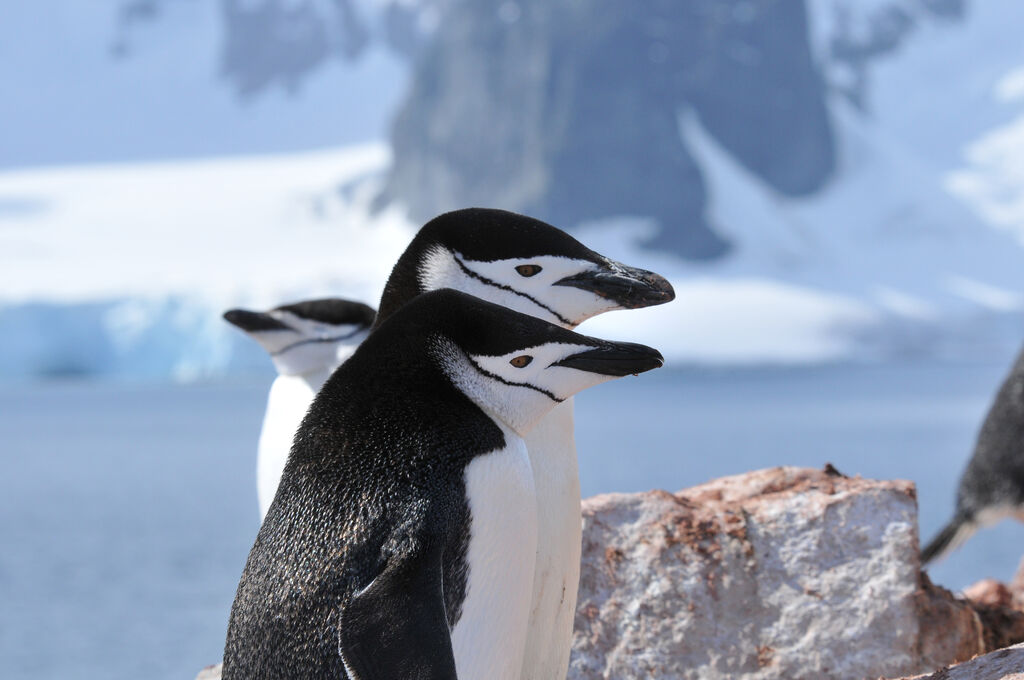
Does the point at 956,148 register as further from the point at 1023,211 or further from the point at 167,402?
the point at 167,402

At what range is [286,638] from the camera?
1747 mm

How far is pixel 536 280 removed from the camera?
2340mm

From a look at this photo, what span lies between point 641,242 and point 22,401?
28.7 m

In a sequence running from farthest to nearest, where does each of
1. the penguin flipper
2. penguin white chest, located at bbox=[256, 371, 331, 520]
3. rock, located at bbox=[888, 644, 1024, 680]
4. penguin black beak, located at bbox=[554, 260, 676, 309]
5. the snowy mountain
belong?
the snowy mountain
penguin white chest, located at bbox=[256, 371, 331, 520]
penguin black beak, located at bbox=[554, 260, 676, 309]
rock, located at bbox=[888, 644, 1024, 680]
the penguin flipper

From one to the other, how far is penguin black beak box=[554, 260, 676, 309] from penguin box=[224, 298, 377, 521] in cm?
143

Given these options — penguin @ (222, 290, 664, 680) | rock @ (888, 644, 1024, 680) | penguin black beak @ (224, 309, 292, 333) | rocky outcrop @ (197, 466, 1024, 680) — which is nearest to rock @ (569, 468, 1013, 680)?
rocky outcrop @ (197, 466, 1024, 680)

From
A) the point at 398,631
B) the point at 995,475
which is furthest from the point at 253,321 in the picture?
the point at 995,475

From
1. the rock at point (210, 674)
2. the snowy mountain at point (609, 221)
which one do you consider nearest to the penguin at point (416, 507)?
the rock at point (210, 674)

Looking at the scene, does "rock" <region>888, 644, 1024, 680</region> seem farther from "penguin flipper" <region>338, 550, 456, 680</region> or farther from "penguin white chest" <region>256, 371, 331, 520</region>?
"penguin white chest" <region>256, 371, 331, 520</region>

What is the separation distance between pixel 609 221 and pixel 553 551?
57615 mm

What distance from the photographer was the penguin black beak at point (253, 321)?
3805 mm

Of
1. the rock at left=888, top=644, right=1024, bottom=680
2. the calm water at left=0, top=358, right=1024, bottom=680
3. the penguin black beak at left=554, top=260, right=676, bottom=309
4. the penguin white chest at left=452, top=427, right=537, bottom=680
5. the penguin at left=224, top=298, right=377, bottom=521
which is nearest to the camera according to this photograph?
the penguin white chest at left=452, top=427, right=537, bottom=680

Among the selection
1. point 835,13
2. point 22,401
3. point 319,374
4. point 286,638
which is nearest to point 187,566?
point 319,374

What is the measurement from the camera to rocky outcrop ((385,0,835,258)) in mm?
58531
